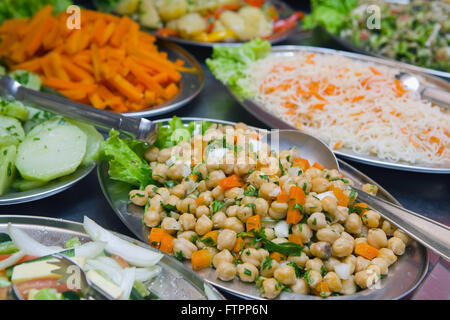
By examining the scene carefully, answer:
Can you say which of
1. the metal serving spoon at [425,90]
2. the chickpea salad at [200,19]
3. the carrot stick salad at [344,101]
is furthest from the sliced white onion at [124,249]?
the chickpea salad at [200,19]

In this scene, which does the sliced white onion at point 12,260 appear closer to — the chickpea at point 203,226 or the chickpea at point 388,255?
the chickpea at point 203,226

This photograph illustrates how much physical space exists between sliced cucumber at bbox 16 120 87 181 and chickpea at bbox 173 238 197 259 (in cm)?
80

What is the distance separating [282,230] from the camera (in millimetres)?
1909

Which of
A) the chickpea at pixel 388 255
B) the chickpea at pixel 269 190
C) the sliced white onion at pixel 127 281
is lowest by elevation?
the chickpea at pixel 388 255

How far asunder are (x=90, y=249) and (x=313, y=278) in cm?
91

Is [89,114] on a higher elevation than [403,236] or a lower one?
higher

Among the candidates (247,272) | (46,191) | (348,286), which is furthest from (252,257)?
(46,191)

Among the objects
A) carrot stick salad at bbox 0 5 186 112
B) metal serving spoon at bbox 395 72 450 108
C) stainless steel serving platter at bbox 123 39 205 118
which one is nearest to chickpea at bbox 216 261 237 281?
stainless steel serving platter at bbox 123 39 205 118

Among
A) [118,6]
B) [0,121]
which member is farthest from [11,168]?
[118,6]

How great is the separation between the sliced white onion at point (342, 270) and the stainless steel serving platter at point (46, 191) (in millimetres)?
1401

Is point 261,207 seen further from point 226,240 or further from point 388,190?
point 388,190

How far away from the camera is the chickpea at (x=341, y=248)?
1.82m

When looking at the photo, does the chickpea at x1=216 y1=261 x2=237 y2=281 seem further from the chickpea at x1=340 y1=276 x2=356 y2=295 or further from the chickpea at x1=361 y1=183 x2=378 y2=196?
the chickpea at x1=361 y1=183 x2=378 y2=196

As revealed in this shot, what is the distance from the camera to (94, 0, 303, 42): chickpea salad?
4.05 metres
